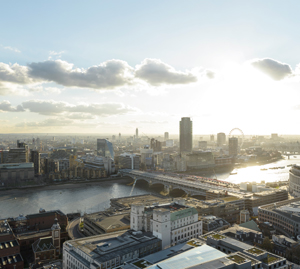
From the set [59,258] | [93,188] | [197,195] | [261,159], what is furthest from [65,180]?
[261,159]

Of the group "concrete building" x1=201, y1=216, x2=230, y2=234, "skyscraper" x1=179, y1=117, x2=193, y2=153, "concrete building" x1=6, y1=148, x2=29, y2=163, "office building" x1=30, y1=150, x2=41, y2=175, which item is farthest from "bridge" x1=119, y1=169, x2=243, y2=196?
"skyscraper" x1=179, y1=117, x2=193, y2=153

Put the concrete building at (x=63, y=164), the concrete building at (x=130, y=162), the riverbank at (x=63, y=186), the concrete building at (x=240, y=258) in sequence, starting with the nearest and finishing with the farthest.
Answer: the concrete building at (x=240, y=258) < the riverbank at (x=63, y=186) < the concrete building at (x=63, y=164) < the concrete building at (x=130, y=162)

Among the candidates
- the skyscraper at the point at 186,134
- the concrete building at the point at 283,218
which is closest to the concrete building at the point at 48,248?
the concrete building at the point at 283,218

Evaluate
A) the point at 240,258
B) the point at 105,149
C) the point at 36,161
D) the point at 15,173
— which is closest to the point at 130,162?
the point at 105,149

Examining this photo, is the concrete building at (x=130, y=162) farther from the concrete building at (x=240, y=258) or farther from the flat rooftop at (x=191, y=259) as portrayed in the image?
the flat rooftop at (x=191, y=259)

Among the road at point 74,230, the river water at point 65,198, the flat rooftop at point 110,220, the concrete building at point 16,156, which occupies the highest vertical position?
the concrete building at point 16,156

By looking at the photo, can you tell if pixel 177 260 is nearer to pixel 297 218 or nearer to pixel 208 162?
pixel 297 218
